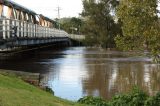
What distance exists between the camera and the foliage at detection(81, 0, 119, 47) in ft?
283

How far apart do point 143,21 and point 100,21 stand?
70480 mm

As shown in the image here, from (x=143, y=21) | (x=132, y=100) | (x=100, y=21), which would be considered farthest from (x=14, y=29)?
(x=100, y=21)

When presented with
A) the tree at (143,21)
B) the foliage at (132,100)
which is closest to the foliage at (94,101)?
the foliage at (132,100)

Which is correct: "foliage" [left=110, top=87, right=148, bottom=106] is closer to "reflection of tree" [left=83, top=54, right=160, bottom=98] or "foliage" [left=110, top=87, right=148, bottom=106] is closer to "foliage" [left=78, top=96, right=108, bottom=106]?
"foliage" [left=78, top=96, right=108, bottom=106]

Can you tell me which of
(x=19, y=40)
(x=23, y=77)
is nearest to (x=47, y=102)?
(x=23, y=77)

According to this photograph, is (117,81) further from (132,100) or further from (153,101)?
(153,101)

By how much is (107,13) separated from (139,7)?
236ft

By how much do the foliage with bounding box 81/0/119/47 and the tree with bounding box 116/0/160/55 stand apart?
2696 inches

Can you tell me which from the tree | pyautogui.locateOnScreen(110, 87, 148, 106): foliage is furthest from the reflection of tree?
the tree

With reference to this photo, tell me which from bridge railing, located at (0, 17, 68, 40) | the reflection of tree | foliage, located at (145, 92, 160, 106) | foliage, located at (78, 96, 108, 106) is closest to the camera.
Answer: foliage, located at (145, 92, 160, 106)

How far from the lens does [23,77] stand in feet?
61.2

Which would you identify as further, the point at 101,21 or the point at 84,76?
the point at 101,21

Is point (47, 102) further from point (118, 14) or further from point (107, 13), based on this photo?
point (107, 13)

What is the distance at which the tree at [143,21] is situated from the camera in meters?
16.0
